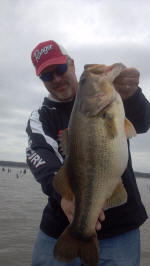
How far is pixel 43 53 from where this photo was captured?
13.6 ft

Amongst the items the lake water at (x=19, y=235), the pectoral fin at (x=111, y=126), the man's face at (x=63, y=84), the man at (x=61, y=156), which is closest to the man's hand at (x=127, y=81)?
the man at (x=61, y=156)

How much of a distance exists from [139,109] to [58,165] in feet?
4.19

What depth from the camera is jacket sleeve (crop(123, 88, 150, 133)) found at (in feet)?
11.3

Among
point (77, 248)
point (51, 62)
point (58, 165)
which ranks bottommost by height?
point (77, 248)

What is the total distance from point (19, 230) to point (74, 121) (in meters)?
12.6

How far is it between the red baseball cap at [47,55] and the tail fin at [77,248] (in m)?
2.28

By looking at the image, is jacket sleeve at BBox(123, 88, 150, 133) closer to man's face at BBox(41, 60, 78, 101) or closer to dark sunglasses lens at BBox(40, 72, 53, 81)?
man's face at BBox(41, 60, 78, 101)

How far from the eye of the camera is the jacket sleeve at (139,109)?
3448mm

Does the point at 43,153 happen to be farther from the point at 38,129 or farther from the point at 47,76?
the point at 47,76

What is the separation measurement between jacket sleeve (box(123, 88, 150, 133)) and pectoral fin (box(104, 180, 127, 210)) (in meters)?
1.23

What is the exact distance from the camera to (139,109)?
3521 mm

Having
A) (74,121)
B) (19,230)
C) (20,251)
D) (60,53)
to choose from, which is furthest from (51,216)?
(19,230)

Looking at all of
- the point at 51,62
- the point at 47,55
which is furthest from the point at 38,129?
the point at 47,55

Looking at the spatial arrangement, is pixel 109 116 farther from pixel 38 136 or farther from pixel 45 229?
pixel 45 229
